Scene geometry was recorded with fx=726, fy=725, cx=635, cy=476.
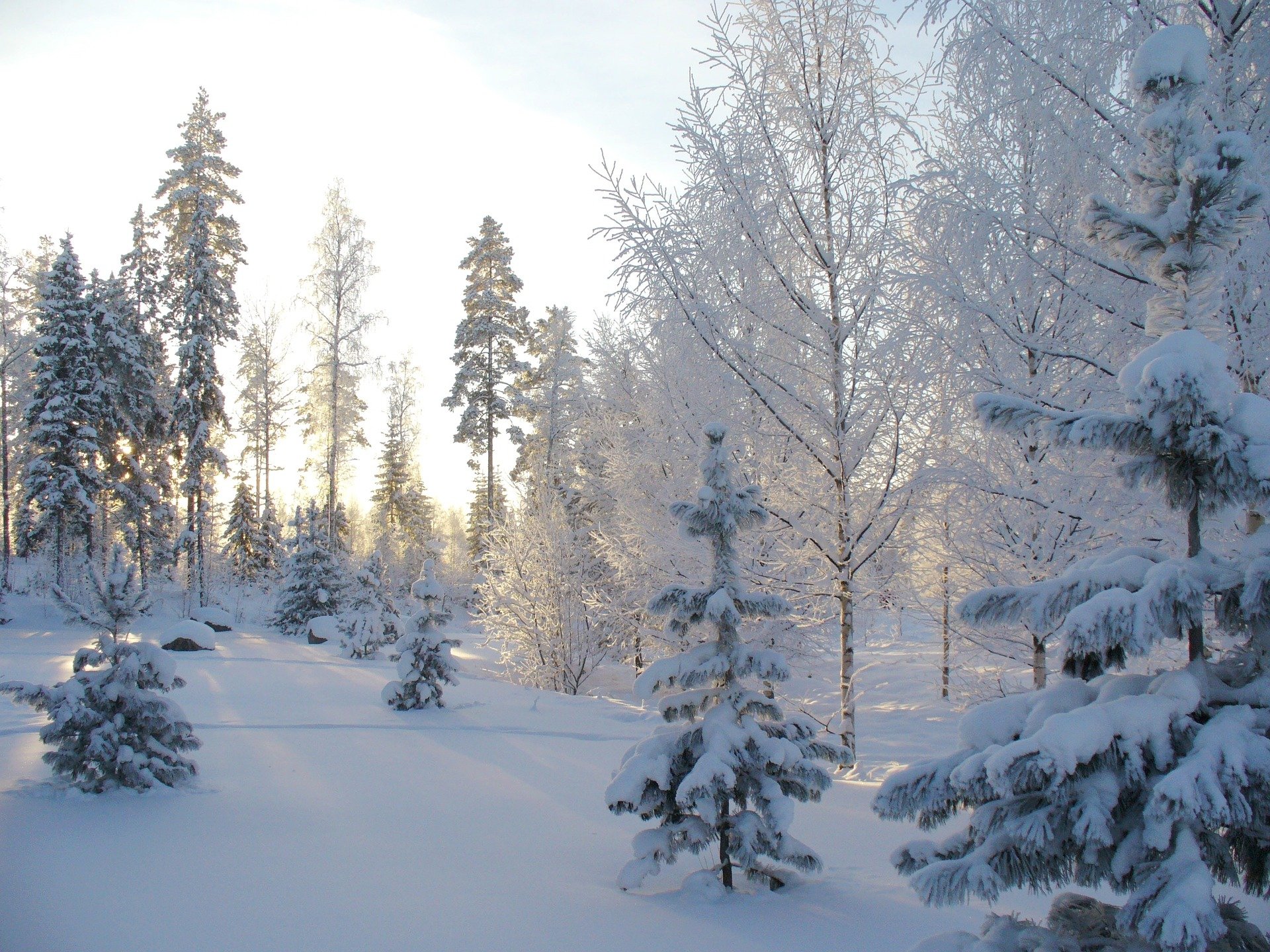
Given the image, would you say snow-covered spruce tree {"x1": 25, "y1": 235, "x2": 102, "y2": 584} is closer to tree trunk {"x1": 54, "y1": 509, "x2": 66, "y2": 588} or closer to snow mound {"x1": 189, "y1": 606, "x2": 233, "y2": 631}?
tree trunk {"x1": 54, "y1": 509, "x2": 66, "y2": 588}

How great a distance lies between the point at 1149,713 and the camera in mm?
1938

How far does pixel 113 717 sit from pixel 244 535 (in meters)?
26.7

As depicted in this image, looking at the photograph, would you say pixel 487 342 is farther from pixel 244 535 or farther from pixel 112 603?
pixel 112 603

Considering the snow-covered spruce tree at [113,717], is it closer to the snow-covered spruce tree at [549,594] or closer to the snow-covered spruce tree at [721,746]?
the snow-covered spruce tree at [721,746]

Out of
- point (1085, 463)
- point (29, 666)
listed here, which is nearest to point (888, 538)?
point (1085, 463)

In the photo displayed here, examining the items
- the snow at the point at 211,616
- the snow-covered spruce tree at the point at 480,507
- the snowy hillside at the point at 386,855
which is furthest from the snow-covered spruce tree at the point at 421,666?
the snow-covered spruce tree at the point at 480,507

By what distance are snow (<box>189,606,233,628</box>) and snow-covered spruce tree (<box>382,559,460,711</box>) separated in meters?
13.2

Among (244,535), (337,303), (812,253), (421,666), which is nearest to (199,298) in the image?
(337,303)

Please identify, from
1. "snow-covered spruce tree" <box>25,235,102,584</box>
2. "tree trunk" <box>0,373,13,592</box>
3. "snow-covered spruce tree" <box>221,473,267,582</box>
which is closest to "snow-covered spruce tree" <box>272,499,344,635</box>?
"snow-covered spruce tree" <box>25,235,102,584</box>

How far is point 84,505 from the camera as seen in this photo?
2269cm

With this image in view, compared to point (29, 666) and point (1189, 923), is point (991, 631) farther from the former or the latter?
point (29, 666)

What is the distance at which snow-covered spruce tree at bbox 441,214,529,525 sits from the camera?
93.8ft

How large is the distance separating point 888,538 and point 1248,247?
12.7 ft

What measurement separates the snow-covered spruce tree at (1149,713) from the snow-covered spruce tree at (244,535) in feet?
106
